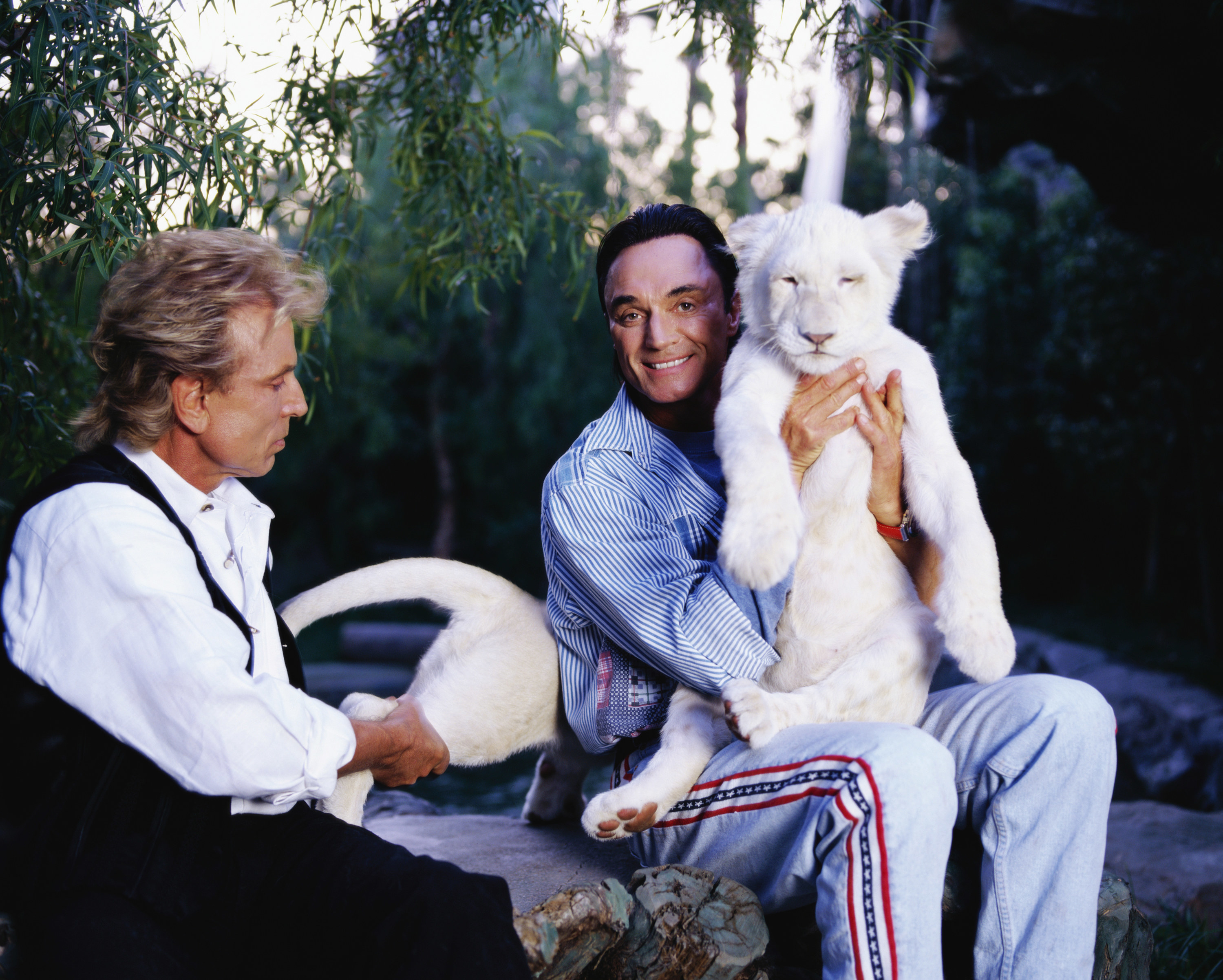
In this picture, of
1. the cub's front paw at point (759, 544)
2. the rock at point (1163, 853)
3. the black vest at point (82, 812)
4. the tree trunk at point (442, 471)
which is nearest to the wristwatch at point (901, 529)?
the cub's front paw at point (759, 544)

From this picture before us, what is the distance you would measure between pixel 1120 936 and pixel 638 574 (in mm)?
1279

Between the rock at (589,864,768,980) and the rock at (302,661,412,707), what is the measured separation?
5810 millimetres

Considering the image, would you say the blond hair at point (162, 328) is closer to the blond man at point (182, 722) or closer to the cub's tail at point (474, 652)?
the blond man at point (182, 722)

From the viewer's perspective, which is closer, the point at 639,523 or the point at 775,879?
the point at 775,879

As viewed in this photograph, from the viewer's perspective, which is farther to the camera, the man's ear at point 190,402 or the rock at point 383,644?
the rock at point 383,644

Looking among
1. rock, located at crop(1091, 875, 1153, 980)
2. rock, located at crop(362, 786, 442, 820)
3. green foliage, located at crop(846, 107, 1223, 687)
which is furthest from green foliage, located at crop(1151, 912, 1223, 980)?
green foliage, located at crop(846, 107, 1223, 687)

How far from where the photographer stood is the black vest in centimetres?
142

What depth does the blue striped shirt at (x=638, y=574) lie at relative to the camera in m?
1.96

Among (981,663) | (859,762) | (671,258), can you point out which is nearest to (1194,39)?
(671,258)

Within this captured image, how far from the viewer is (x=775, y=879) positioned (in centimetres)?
188

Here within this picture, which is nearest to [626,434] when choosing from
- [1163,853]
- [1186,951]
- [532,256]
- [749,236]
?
[749,236]

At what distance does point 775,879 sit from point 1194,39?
460 centimetres

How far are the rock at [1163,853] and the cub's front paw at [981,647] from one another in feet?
6.48

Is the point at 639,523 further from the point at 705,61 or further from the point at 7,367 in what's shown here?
the point at 705,61
